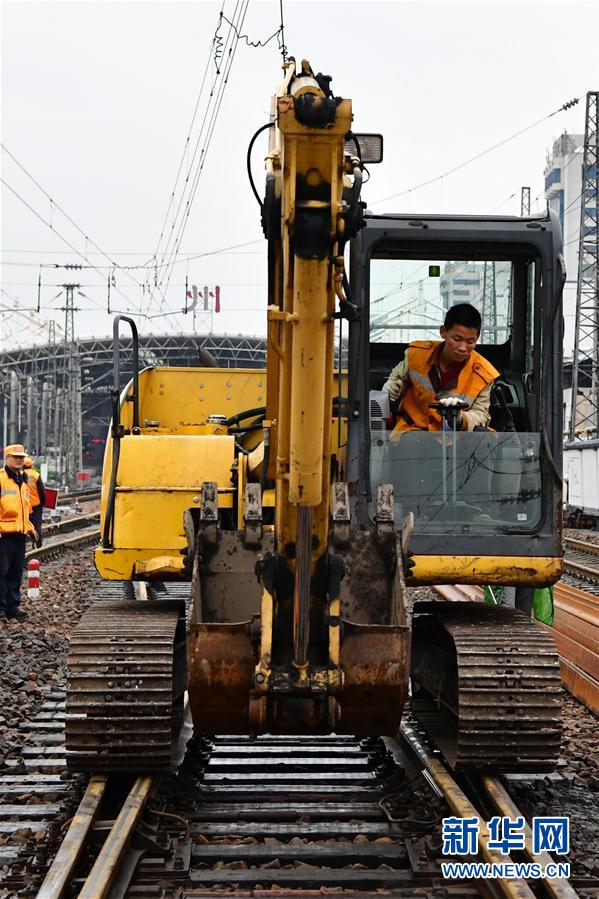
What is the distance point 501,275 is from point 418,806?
10.4 feet

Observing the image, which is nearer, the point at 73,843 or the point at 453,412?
the point at 73,843

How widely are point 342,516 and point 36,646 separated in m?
6.04

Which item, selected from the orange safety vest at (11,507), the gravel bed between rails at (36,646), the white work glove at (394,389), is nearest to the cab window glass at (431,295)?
the white work glove at (394,389)

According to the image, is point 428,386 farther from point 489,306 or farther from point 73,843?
point 73,843

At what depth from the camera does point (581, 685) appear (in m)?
8.79

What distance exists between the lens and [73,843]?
15.9 feet

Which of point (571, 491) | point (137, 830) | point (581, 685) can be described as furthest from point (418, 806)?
point (571, 491)

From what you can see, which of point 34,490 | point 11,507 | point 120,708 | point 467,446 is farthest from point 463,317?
point 34,490

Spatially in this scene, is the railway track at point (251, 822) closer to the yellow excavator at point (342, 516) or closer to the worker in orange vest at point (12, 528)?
the yellow excavator at point (342, 516)

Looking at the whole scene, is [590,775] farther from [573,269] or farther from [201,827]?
[573,269]

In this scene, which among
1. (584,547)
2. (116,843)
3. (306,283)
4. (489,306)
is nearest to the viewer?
(306,283)

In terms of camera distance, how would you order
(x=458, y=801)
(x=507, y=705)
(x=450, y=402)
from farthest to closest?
(x=450, y=402) < (x=507, y=705) < (x=458, y=801)

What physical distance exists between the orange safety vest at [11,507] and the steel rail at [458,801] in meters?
6.89

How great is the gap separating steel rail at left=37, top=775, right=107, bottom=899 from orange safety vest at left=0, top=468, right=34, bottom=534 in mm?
7328
